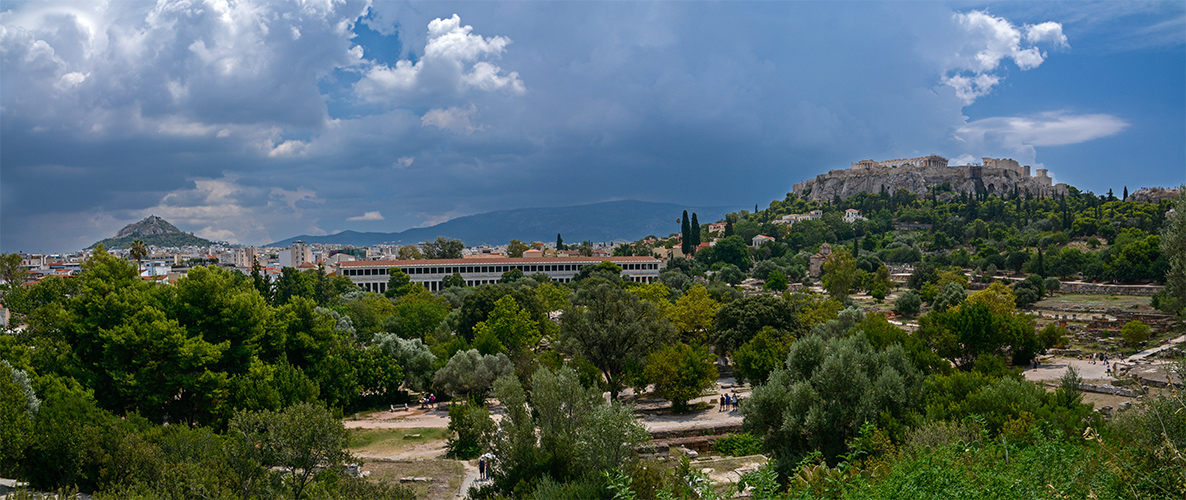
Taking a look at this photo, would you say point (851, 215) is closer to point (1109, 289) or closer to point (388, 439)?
point (1109, 289)

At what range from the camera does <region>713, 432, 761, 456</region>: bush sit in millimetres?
18344

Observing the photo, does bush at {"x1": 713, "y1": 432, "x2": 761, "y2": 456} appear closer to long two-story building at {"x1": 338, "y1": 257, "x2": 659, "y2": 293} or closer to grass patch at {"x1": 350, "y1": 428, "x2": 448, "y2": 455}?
grass patch at {"x1": 350, "y1": 428, "x2": 448, "y2": 455}

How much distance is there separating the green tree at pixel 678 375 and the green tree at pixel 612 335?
159 cm

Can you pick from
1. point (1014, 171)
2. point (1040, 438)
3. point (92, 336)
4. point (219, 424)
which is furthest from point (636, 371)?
point (1014, 171)

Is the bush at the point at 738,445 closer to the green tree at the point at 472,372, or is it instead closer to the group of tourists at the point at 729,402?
the group of tourists at the point at 729,402

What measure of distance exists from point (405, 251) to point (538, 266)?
2842 centimetres

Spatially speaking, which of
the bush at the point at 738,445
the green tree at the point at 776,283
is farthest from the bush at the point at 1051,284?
the bush at the point at 738,445

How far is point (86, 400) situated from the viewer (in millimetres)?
16516

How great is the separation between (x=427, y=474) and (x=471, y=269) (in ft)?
201

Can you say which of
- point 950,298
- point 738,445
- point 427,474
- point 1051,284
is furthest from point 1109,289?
point 427,474

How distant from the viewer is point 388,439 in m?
21.8

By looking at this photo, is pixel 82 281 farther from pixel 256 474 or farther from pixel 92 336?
pixel 256 474

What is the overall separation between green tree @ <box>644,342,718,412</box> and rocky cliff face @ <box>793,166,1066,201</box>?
13032 cm

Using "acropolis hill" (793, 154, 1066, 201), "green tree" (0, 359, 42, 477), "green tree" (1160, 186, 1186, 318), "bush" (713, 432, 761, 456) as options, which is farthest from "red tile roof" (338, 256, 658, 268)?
"acropolis hill" (793, 154, 1066, 201)
